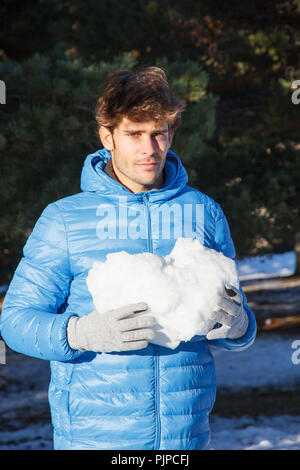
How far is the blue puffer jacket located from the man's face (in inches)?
2.5

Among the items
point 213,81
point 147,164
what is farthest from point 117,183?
point 213,81

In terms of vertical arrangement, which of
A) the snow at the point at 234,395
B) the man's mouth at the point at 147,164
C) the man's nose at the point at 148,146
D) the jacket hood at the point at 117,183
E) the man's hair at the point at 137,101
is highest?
the man's hair at the point at 137,101

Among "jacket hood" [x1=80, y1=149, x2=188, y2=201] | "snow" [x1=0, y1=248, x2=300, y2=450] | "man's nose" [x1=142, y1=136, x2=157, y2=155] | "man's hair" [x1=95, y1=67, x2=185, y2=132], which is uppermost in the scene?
"man's hair" [x1=95, y1=67, x2=185, y2=132]


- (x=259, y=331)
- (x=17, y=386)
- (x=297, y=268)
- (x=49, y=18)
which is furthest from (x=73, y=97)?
(x=297, y=268)

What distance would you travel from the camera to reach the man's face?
199 centimetres

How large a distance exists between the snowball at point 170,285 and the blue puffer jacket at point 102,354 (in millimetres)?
103

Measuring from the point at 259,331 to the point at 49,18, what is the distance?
5.37 meters

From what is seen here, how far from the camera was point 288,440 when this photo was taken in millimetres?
5098

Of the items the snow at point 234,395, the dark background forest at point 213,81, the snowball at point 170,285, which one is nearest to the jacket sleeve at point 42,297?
the snowball at point 170,285

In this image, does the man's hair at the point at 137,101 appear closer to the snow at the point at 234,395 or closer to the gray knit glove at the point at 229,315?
the gray knit glove at the point at 229,315

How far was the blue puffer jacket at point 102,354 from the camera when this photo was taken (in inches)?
74.9

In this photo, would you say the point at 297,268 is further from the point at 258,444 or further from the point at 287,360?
the point at 258,444

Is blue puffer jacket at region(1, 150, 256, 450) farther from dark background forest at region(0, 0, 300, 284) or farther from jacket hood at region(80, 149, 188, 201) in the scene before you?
dark background forest at region(0, 0, 300, 284)

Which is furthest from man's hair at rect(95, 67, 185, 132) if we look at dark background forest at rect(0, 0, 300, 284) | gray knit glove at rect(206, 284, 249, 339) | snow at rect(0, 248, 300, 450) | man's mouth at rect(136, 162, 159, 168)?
snow at rect(0, 248, 300, 450)
